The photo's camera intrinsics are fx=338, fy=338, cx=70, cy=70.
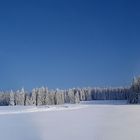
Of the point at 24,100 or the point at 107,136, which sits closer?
the point at 107,136

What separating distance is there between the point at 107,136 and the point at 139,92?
76567 millimetres

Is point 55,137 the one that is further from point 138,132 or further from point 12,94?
point 12,94

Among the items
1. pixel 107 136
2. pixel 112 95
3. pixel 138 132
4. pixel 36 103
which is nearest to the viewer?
pixel 107 136

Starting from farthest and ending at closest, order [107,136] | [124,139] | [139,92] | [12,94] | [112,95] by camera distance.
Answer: [112,95], [12,94], [139,92], [107,136], [124,139]

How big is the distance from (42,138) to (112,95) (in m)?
141

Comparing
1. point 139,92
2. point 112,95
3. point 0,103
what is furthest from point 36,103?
point 112,95

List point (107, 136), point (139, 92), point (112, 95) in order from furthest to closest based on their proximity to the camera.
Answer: point (112, 95) < point (139, 92) < point (107, 136)

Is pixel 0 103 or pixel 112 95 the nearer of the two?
pixel 0 103

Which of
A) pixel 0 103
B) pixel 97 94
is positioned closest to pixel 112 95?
pixel 97 94

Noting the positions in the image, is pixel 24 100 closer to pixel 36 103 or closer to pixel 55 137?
pixel 36 103

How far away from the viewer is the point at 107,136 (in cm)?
1948

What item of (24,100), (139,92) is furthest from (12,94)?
(139,92)

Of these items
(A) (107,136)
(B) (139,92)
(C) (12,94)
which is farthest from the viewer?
(C) (12,94)

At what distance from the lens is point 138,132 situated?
20953 mm
